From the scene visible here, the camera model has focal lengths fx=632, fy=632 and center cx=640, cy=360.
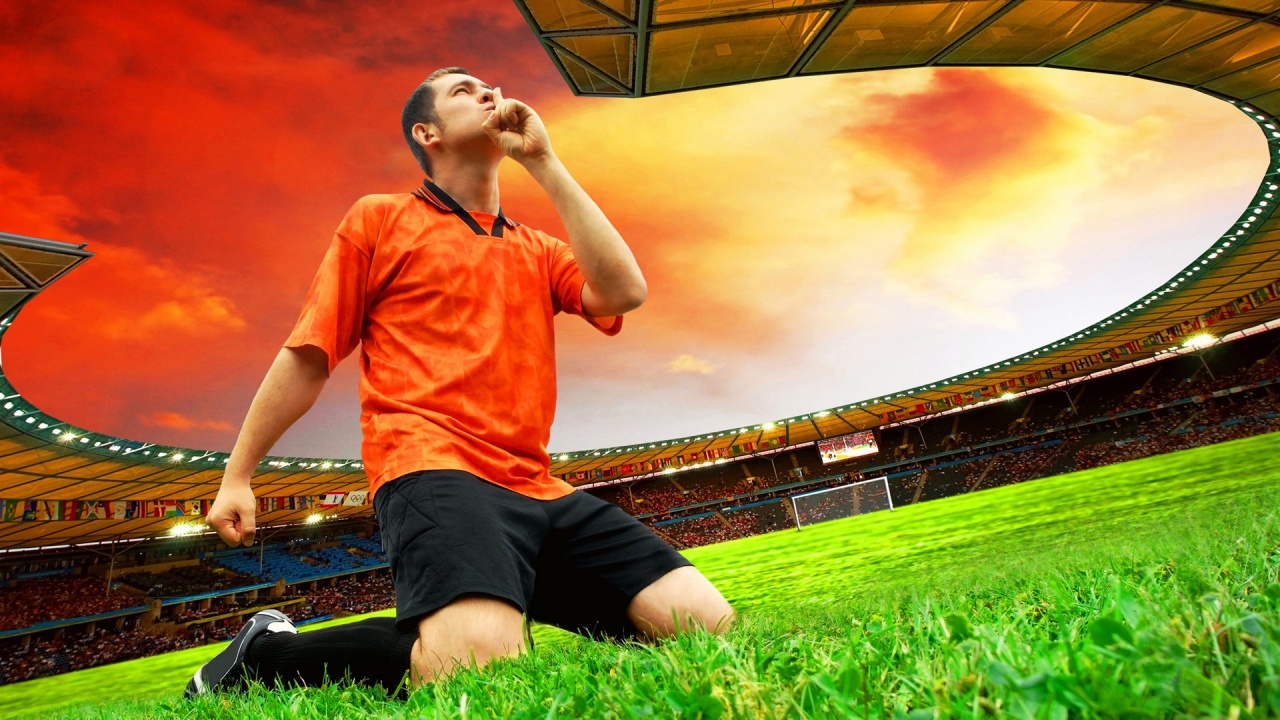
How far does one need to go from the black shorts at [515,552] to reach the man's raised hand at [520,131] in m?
1.13

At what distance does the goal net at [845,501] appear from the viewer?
30188mm

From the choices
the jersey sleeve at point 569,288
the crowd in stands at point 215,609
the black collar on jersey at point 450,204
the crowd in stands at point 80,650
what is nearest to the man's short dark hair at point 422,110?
the black collar on jersey at point 450,204

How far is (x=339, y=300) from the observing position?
87.9 inches

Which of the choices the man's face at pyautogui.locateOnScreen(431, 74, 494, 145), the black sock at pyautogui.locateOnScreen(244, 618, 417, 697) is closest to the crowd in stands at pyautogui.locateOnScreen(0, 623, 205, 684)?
the black sock at pyautogui.locateOnScreen(244, 618, 417, 697)

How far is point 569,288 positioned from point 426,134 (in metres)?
0.86

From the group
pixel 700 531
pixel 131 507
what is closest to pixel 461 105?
pixel 131 507

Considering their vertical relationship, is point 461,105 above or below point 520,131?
above

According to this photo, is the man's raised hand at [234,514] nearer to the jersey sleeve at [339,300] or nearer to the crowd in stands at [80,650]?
the jersey sleeve at [339,300]

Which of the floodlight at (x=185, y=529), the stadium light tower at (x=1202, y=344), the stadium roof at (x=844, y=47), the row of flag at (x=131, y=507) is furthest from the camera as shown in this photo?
the stadium light tower at (x=1202, y=344)

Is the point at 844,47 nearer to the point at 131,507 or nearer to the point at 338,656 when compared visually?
the point at 338,656

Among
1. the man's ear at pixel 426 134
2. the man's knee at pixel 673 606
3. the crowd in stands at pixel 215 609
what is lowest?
the crowd in stands at pixel 215 609

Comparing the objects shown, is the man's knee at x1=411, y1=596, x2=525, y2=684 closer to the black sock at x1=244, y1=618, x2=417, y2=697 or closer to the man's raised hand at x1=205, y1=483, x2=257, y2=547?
the black sock at x1=244, y1=618, x2=417, y2=697

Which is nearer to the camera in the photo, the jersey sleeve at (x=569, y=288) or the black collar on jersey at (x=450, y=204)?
the black collar on jersey at (x=450, y=204)

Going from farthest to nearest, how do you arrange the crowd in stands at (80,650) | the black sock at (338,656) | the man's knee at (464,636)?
1. the crowd in stands at (80,650)
2. the black sock at (338,656)
3. the man's knee at (464,636)
